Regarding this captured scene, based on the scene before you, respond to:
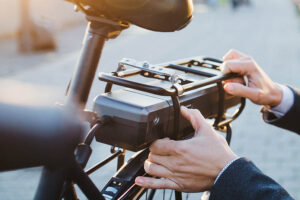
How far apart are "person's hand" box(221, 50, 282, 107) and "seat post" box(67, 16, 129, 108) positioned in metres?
0.48

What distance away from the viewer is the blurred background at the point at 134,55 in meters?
4.27

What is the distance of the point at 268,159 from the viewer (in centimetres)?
501

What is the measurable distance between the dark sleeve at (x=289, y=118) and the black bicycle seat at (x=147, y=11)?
0.93m

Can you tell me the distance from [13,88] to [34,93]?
57mm

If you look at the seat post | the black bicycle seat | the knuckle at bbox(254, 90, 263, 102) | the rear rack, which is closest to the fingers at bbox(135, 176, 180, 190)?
the rear rack

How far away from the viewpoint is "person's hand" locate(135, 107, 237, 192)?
51.8 inches

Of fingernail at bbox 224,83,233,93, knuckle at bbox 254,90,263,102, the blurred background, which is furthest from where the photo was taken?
the blurred background

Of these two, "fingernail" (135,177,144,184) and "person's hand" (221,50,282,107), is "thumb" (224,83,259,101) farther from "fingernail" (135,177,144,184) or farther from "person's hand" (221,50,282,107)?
"fingernail" (135,177,144,184)

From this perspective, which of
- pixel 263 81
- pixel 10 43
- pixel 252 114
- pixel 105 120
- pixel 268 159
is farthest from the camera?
pixel 10 43

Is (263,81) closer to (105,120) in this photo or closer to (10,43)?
(105,120)

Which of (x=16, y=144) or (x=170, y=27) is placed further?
(x=170, y=27)

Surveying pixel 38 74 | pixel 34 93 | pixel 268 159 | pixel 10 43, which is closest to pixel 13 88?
pixel 34 93

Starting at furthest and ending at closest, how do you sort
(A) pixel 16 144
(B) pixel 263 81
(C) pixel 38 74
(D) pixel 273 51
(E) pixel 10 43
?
1. (E) pixel 10 43
2. (D) pixel 273 51
3. (C) pixel 38 74
4. (B) pixel 263 81
5. (A) pixel 16 144

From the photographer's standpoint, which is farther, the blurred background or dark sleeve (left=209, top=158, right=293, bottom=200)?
the blurred background
